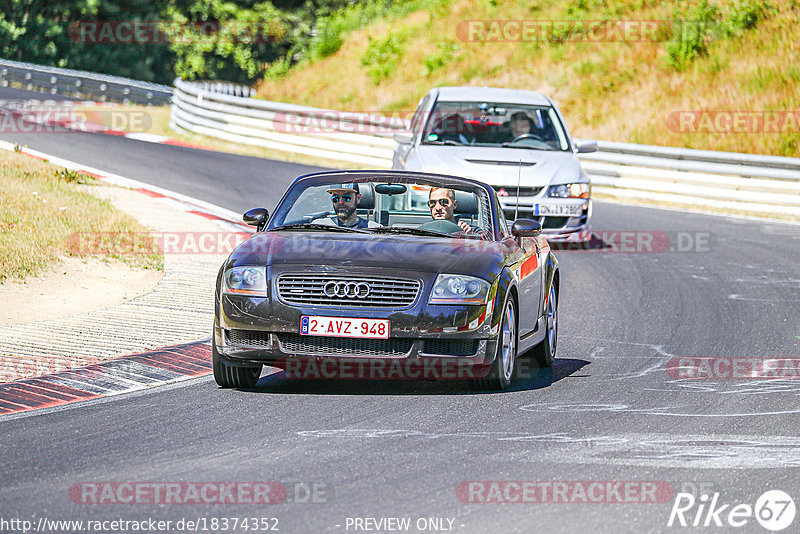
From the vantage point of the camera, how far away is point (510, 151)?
53.0 feet

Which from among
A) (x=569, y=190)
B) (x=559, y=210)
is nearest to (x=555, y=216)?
(x=559, y=210)

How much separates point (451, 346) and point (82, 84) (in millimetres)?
32688

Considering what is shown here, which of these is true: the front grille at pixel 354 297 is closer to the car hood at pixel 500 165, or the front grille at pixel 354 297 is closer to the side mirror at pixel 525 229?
the side mirror at pixel 525 229

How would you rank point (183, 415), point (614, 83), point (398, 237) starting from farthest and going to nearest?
point (614, 83)
point (398, 237)
point (183, 415)

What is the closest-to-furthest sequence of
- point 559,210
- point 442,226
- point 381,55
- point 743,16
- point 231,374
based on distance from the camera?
point 231,374 → point 442,226 → point 559,210 → point 743,16 → point 381,55

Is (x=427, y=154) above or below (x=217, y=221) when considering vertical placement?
above

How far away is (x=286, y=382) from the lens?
8.98 meters

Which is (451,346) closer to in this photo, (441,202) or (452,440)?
(452,440)

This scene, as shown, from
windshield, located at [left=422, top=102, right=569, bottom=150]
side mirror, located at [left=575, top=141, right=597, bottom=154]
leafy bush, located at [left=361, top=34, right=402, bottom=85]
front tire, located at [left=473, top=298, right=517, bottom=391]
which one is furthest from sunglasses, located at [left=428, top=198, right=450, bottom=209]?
leafy bush, located at [left=361, top=34, right=402, bottom=85]

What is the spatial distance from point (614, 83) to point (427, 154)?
1709cm

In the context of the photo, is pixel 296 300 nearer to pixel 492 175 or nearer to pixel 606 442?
pixel 606 442

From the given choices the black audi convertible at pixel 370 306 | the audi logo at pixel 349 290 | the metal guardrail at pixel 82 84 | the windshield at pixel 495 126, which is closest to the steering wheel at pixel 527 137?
the windshield at pixel 495 126

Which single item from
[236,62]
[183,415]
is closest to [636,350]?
[183,415]

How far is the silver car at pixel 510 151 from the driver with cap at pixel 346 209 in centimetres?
Result: 565
